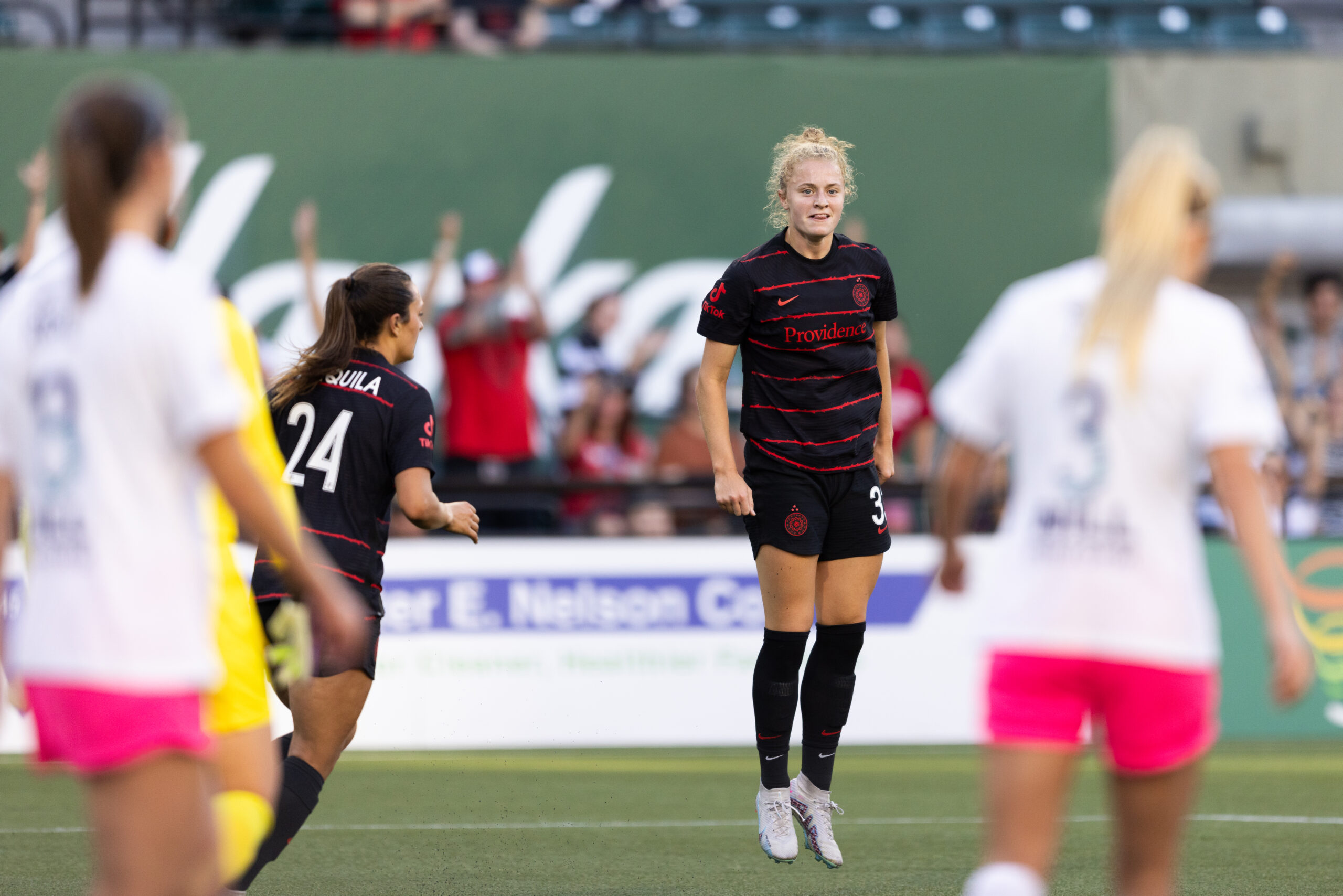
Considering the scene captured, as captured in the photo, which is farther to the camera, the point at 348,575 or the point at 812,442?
the point at 812,442

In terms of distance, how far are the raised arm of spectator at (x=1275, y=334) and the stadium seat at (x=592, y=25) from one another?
208 inches

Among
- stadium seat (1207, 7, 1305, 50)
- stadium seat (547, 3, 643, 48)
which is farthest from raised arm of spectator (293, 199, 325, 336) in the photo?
stadium seat (1207, 7, 1305, 50)

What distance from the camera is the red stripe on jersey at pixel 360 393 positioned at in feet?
16.6

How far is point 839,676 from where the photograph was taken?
6.24 metres

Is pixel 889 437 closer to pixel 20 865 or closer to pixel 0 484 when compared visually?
pixel 20 865

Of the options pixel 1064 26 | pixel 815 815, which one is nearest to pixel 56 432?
pixel 815 815

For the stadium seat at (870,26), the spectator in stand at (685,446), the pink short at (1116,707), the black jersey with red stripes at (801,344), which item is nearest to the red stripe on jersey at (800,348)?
the black jersey with red stripes at (801,344)

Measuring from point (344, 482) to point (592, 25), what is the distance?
10432 mm

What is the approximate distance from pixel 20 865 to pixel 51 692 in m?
4.06

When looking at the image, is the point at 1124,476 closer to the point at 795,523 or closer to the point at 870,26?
the point at 795,523

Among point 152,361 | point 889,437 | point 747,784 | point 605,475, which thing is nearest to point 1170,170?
point 152,361

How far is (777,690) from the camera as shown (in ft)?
20.2

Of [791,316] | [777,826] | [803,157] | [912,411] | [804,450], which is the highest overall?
[803,157]

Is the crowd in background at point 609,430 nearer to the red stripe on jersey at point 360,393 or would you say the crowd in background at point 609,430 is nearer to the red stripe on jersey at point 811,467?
the red stripe on jersey at point 811,467
